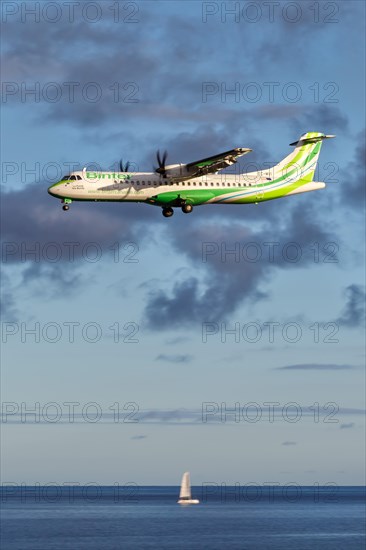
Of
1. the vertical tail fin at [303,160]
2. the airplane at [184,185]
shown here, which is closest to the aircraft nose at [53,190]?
the airplane at [184,185]

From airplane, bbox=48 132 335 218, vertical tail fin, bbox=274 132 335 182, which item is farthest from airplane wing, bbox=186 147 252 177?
vertical tail fin, bbox=274 132 335 182

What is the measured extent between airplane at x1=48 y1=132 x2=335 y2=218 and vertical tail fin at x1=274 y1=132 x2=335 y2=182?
0.20 metres

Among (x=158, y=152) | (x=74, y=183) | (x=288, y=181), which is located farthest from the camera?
(x=288, y=181)

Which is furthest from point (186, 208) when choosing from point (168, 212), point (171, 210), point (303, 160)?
point (303, 160)

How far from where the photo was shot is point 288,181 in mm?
117938

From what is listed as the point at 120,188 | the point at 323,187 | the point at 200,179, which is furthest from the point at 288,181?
the point at 120,188

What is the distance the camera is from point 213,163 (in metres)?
108

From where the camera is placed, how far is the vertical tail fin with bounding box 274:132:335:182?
391 feet

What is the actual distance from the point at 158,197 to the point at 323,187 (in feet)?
74.4

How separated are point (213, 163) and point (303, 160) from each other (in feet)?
59.3

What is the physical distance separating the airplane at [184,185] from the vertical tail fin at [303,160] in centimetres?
20

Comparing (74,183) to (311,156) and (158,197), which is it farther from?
(311,156)

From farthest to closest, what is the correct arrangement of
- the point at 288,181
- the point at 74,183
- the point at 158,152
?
the point at 288,181 < the point at 158,152 < the point at 74,183

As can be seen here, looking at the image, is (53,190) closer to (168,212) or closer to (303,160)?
(168,212)
